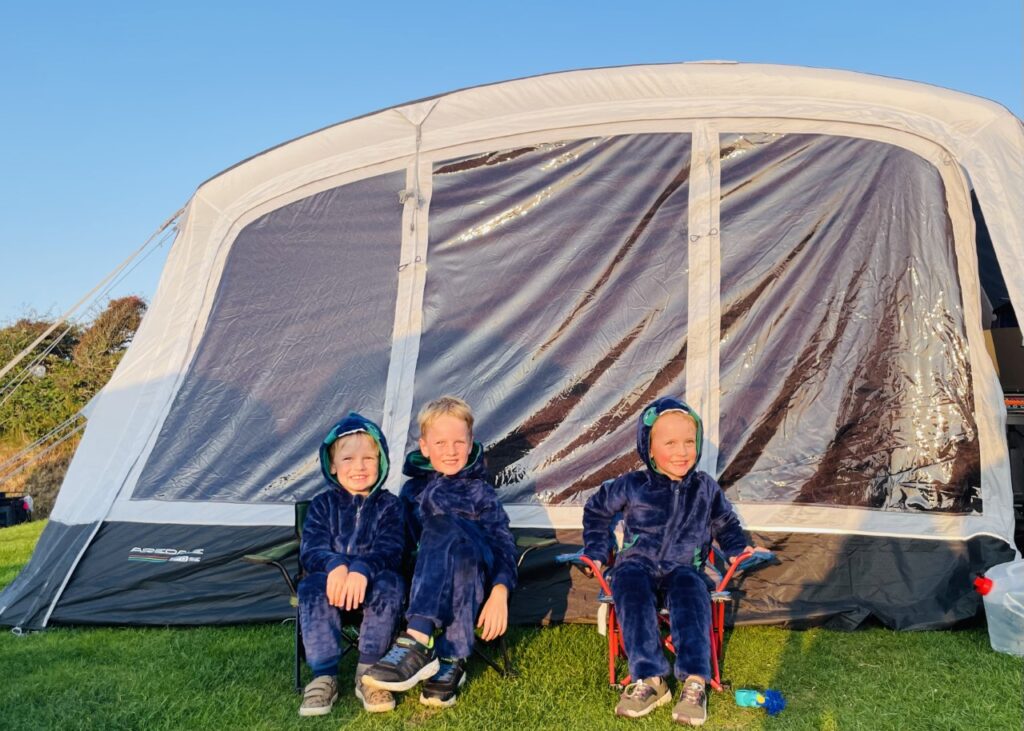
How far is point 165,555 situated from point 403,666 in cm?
154

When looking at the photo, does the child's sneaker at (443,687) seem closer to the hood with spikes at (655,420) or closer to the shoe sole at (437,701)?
the shoe sole at (437,701)

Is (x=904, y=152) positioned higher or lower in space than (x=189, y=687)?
higher

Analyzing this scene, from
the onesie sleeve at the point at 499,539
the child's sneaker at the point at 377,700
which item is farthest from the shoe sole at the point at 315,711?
the onesie sleeve at the point at 499,539

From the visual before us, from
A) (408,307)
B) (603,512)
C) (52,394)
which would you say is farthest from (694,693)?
(52,394)

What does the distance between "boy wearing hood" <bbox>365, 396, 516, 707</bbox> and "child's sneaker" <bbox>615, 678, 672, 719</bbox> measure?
41cm

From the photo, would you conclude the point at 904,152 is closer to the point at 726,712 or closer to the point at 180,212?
the point at 726,712

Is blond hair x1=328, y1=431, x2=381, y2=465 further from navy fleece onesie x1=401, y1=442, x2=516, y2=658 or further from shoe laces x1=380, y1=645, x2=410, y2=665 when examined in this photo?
shoe laces x1=380, y1=645, x2=410, y2=665

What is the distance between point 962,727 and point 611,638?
37.2 inches

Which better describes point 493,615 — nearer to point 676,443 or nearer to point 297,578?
point 297,578

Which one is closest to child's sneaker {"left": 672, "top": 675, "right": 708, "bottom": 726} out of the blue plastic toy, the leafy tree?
the blue plastic toy

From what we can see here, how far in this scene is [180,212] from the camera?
12.7 feet

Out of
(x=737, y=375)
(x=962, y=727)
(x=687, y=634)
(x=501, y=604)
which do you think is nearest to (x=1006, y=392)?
(x=737, y=375)

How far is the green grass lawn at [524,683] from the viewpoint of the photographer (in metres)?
2.37

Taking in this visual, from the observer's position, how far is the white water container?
2877 millimetres
